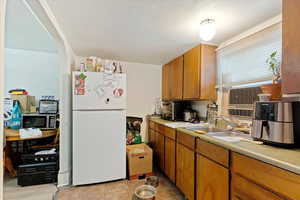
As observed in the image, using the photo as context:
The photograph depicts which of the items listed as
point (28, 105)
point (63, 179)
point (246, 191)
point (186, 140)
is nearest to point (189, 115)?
point (186, 140)

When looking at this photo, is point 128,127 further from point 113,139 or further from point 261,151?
point 261,151

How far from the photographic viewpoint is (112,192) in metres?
2.05

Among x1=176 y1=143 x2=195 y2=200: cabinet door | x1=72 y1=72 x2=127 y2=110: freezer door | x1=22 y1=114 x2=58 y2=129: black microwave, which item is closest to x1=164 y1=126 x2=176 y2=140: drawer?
x1=176 y1=143 x2=195 y2=200: cabinet door

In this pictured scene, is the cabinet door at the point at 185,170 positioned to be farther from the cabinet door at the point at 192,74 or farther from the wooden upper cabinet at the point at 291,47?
the wooden upper cabinet at the point at 291,47

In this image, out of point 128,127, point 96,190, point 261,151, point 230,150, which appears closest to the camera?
point 261,151

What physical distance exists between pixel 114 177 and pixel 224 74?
222cm

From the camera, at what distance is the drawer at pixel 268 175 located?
817 mm

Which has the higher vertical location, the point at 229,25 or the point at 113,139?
the point at 229,25

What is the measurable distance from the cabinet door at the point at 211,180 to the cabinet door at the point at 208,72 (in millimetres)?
1004

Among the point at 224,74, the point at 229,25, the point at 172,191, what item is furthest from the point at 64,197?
the point at 229,25

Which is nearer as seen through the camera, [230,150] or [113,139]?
[230,150]

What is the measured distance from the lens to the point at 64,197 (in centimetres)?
194

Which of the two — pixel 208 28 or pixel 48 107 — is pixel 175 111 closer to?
pixel 208 28

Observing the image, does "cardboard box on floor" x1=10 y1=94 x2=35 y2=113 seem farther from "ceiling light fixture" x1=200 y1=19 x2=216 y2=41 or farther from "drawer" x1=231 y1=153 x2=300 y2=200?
"drawer" x1=231 y1=153 x2=300 y2=200
